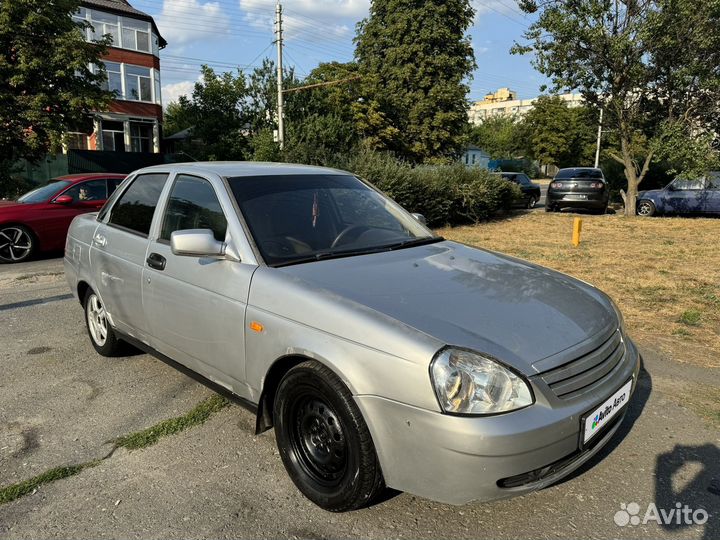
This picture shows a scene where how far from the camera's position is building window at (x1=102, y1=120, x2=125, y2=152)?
1420 inches

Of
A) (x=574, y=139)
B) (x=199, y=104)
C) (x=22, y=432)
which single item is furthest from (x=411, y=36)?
(x=22, y=432)

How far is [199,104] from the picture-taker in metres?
29.2

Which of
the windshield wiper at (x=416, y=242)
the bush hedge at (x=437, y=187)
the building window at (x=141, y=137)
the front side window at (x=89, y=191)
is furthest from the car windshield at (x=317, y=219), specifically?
the building window at (x=141, y=137)

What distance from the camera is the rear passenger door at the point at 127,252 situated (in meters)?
3.75

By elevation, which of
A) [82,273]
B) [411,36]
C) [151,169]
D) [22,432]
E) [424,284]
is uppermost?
[411,36]

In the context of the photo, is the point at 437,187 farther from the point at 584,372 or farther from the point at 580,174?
the point at 584,372

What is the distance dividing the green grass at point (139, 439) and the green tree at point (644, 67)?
50.7ft

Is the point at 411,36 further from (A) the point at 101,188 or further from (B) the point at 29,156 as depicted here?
(A) the point at 101,188

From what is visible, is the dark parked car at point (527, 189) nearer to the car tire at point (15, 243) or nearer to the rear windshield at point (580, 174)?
the rear windshield at point (580, 174)

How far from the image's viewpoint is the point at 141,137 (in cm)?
3844

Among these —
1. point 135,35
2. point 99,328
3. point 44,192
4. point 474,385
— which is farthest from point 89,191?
point 135,35

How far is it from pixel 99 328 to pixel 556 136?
61912 millimetres

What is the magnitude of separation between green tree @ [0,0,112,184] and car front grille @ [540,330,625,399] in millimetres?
19178

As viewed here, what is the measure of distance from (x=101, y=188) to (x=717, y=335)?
1003cm
